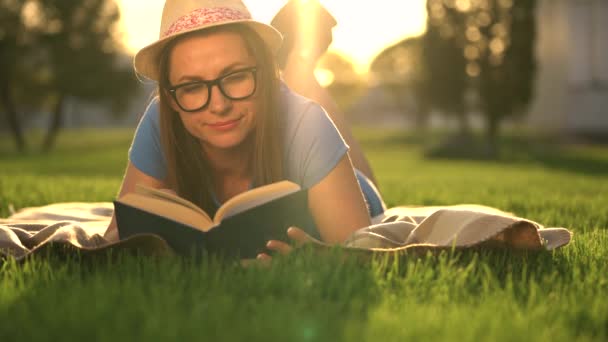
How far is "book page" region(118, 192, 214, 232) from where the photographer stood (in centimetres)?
251

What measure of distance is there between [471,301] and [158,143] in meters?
1.91

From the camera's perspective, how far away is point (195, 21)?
280cm

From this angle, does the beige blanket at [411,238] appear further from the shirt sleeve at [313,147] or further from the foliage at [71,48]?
the foliage at [71,48]

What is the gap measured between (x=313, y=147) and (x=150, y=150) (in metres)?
0.93

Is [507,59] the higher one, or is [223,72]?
[223,72]

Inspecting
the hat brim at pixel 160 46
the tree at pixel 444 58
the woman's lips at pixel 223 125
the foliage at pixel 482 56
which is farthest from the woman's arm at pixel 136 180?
the tree at pixel 444 58

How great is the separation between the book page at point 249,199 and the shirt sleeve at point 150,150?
96cm

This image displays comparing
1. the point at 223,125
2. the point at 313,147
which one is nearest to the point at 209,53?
the point at 223,125

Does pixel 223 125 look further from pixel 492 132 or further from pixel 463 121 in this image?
pixel 463 121

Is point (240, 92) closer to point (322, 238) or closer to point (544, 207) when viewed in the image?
point (322, 238)

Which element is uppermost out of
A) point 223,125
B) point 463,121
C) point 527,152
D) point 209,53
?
point 209,53

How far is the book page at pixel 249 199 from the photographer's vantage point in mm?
2463

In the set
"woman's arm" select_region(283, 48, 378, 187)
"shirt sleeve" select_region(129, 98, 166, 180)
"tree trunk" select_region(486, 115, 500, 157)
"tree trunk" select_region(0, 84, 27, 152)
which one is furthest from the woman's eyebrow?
"tree trunk" select_region(0, 84, 27, 152)

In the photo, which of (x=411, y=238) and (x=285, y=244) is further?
(x=411, y=238)
